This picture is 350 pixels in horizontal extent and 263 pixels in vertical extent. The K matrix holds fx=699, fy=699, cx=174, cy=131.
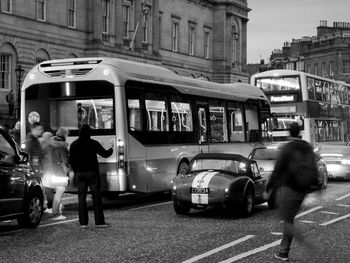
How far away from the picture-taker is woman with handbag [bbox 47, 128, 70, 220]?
48.6 feet

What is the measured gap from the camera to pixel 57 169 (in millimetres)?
14961

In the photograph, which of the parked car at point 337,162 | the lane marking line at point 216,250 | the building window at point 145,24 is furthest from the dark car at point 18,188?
the building window at point 145,24

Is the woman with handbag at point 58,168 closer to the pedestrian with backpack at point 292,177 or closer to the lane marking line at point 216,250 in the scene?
the lane marking line at point 216,250

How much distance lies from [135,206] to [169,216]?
2.66 metres

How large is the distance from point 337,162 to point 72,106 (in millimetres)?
12819

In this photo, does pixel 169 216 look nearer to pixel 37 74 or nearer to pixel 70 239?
pixel 70 239

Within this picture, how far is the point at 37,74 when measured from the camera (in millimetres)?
17031

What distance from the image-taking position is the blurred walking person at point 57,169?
1481cm

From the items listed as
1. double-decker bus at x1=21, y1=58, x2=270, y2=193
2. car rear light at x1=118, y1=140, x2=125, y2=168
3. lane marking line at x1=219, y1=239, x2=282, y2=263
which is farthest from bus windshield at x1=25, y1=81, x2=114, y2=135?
lane marking line at x1=219, y1=239, x2=282, y2=263

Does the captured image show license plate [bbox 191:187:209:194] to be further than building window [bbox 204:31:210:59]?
No

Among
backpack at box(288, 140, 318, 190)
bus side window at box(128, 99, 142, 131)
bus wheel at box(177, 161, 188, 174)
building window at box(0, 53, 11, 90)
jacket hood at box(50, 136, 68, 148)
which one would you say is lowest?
bus wheel at box(177, 161, 188, 174)

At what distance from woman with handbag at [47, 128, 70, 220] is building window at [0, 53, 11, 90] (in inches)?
1166

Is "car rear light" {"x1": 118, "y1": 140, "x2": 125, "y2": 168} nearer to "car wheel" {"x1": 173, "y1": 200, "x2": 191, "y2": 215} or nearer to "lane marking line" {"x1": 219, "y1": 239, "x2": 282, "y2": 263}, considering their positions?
"car wheel" {"x1": 173, "y1": 200, "x2": 191, "y2": 215}

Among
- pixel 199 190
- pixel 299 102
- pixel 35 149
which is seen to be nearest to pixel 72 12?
pixel 299 102
